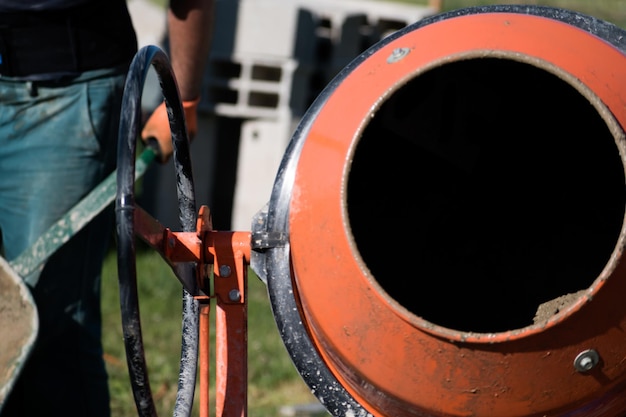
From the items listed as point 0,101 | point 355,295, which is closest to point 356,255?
point 355,295

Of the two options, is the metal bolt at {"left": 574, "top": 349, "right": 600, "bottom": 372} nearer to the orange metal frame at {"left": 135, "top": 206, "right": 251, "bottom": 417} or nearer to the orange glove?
the orange metal frame at {"left": 135, "top": 206, "right": 251, "bottom": 417}

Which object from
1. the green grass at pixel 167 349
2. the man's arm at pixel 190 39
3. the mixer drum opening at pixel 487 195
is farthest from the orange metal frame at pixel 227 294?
the green grass at pixel 167 349

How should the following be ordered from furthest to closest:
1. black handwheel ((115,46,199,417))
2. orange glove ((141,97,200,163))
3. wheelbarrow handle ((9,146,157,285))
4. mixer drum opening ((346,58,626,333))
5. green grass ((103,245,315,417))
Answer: green grass ((103,245,315,417)), orange glove ((141,97,200,163)), wheelbarrow handle ((9,146,157,285)), mixer drum opening ((346,58,626,333)), black handwheel ((115,46,199,417))

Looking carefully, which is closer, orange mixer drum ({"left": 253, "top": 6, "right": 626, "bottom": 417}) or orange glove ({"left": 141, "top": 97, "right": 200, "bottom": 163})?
orange mixer drum ({"left": 253, "top": 6, "right": 626, "bottom": 417})

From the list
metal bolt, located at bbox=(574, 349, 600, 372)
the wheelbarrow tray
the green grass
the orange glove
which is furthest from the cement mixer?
the green grass

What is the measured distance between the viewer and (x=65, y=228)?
2.45 metres

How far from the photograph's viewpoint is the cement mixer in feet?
5.41

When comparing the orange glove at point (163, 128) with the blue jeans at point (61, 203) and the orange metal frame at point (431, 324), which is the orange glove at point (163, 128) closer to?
the blue jeans at point (61, 203)

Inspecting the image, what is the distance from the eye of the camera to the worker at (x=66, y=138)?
2.44 metres

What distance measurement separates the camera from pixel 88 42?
2465 millimetres

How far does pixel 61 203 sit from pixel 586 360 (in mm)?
1411

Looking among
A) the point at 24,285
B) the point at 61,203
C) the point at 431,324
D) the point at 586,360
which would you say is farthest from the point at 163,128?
the point at 586,360

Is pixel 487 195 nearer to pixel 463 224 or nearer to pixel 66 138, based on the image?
pixel 463 224

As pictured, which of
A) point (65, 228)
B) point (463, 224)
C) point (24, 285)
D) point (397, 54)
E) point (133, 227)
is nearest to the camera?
point (133, 227)
